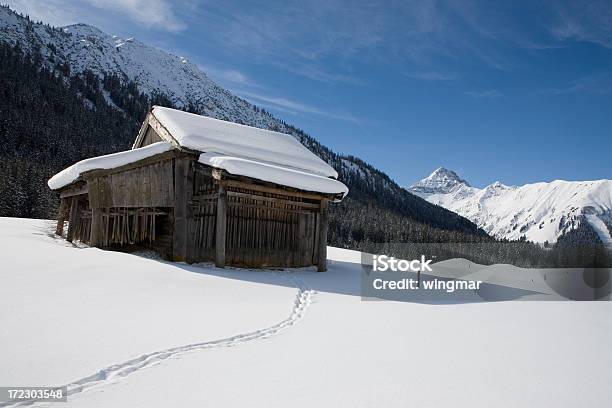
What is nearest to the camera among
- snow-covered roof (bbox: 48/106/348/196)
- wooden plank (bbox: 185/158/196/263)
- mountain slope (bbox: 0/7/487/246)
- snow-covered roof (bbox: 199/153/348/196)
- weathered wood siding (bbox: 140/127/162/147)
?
snow-covered roof (bbox: 199/153/348/196)

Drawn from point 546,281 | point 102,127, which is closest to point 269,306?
point 546,281

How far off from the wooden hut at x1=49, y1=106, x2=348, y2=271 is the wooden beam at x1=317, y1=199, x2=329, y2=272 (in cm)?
4

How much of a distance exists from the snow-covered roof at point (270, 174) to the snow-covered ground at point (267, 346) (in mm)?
3918

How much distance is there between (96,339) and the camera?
498 centimetres

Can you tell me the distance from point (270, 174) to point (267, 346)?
8234 millimetres

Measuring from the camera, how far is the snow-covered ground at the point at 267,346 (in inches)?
156

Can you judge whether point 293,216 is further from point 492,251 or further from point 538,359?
point 492,251

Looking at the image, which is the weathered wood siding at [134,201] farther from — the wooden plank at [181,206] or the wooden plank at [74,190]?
the wooden plank at [74,190]

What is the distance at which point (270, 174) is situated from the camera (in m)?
13.2

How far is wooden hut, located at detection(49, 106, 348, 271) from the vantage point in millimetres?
13203

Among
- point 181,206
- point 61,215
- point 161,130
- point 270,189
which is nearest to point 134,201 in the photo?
point 181,206

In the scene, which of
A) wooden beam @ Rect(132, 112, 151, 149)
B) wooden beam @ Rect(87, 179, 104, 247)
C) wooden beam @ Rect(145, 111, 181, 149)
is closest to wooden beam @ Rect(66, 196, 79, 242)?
wooden beam @ Rect(87, 179, 104, 247)

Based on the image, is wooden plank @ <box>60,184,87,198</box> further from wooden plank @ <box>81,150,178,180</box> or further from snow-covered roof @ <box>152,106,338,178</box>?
snow-covered roof @ <box>152,106,338,178</box>

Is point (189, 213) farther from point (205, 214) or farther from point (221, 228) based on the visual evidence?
point (221, 228)
